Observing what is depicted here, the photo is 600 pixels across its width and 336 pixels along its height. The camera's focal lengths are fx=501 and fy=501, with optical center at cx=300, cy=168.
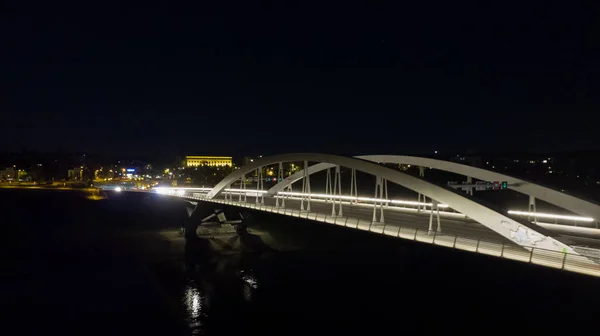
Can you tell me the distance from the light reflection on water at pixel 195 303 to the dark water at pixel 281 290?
5 cm

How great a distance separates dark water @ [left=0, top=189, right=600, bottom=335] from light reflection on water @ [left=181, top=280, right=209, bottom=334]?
0.05 m

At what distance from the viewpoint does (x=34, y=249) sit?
40.1 m

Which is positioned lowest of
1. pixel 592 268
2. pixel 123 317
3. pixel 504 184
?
pixel 123 317

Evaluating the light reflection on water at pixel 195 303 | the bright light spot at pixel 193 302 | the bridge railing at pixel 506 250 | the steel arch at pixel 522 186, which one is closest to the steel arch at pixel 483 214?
the bridge railing at pixel 506 250

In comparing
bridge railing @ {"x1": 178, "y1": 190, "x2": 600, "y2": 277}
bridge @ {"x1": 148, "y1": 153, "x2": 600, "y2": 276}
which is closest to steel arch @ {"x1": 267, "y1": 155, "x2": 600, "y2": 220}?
bridge @ {"x1": 148, "y1": 153, "x2": 600, "y2": 276}

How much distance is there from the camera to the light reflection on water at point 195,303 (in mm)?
21781

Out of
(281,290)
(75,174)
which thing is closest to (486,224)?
(281,290)

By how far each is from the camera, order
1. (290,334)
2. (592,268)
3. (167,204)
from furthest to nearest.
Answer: (167,204)
(290,334)
(592,268)

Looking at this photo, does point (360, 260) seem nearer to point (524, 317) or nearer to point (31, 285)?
point (524, 317)

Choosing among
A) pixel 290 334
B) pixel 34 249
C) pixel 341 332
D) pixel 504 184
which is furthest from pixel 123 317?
pixel 34 249

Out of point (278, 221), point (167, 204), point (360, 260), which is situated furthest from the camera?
point (167, 204)

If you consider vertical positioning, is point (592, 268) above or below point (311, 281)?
above

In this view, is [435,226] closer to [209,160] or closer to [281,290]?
[281,290]

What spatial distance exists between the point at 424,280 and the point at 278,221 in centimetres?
2892
